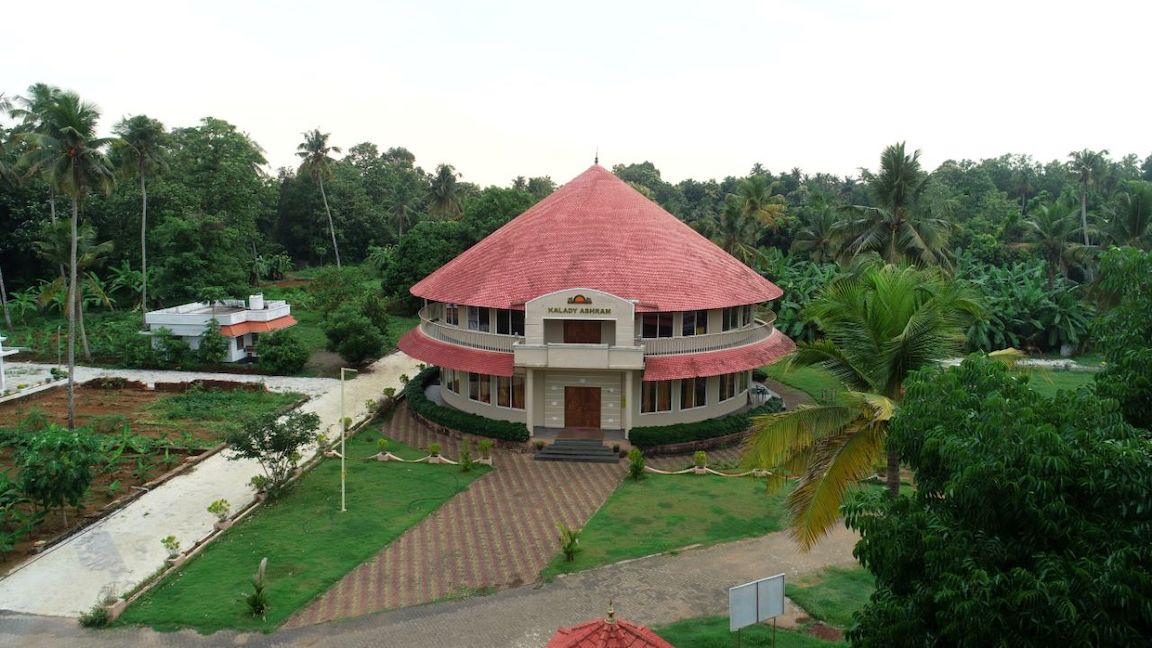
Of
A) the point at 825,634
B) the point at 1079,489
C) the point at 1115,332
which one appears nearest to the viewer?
the point at 1079,489

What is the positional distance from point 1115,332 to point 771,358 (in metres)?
19.3

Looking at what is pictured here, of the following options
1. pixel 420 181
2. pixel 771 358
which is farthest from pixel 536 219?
pixel 420 181

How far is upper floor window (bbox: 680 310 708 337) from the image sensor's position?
29.7m

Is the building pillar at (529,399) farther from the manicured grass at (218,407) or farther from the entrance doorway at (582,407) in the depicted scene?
the manicured grass at (218,407)

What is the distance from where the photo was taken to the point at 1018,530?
8.22 metres

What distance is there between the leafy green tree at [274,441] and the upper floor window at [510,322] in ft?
28.1

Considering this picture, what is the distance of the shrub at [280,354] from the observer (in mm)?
38750

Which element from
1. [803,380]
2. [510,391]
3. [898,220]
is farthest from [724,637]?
[803,380]

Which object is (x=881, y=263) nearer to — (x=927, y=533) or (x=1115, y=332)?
(x=1115, y=332)

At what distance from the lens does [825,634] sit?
15.1 m

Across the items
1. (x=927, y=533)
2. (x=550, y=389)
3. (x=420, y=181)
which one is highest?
(x=420, y=181)

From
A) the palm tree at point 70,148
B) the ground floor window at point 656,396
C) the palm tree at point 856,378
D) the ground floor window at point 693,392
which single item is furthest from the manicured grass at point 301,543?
the palm tree at point 70,148

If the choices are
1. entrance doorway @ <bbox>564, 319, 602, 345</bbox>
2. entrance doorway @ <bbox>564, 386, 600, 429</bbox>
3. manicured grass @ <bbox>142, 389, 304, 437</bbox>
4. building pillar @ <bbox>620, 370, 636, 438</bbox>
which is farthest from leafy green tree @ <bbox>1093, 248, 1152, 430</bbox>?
manicured grass @ <bbox>142, 389, 304, 437</bbox>

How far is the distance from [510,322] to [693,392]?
7.43m
